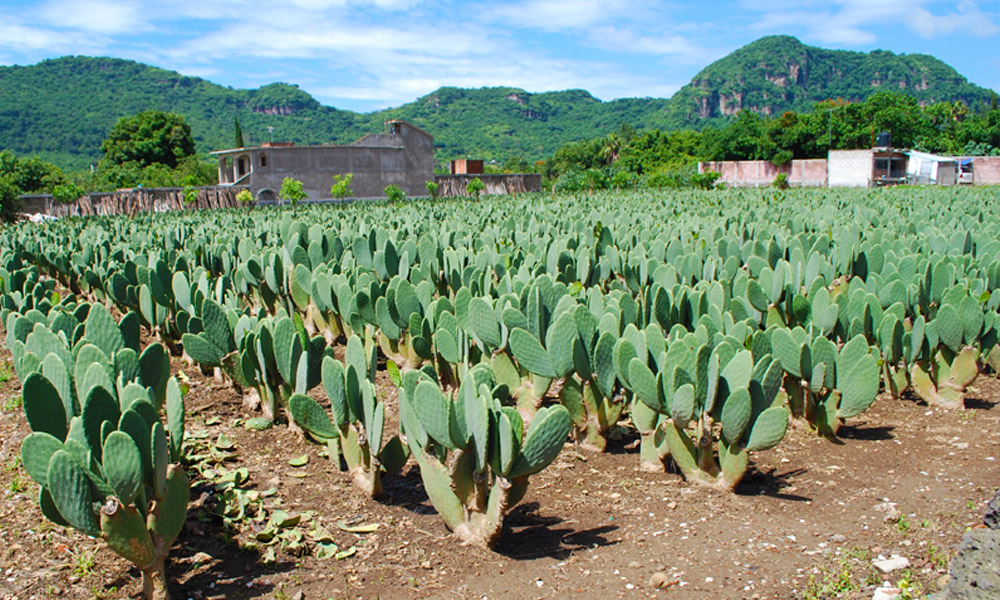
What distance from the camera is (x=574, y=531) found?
8.58 feet

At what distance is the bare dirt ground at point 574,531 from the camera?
2234 mm

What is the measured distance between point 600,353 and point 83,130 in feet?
336

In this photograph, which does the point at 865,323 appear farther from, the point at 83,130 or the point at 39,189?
the point at 83,130

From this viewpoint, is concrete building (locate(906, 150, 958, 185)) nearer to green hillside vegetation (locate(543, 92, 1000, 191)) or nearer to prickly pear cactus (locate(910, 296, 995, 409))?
green hillside vegetation (locate(543, 92, 1000, 191))

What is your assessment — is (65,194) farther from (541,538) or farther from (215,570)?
(541,538)

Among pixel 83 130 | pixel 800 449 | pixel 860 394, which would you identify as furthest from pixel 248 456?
pixel 83 130

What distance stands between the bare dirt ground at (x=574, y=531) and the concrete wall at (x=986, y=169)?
135 feet

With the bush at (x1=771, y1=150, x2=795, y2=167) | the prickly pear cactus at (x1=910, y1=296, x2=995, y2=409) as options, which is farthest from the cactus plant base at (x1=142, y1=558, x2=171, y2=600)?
the bush at (x1=771, y1=150, x2=795, y2=167)

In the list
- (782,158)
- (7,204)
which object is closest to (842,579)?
(7,204)

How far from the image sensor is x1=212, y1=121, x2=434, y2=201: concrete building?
123 feet

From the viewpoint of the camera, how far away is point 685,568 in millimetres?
2297

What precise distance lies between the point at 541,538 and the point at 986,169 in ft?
143

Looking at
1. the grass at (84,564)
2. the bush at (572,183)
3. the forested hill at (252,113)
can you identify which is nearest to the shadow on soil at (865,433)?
the grass at (84,564)

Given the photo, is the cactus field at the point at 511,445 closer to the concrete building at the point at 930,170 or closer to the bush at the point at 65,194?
the bush at the point at 65,194
